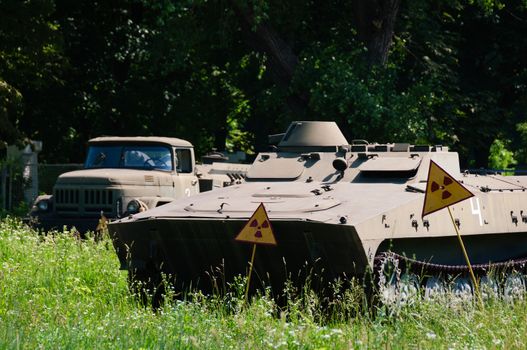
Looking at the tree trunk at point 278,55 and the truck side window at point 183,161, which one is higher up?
the tree trunk at point 278,55

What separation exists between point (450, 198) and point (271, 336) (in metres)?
3.73

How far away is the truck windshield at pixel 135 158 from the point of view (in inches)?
757

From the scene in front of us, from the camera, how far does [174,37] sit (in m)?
27.2

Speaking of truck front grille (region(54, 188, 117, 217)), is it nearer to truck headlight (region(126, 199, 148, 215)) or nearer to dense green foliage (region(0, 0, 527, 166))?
truck headlight (region(126, 199, 148, 215))

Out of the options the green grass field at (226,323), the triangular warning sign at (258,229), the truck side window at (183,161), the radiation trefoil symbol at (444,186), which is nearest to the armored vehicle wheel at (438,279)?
the green grass field at (226,323)

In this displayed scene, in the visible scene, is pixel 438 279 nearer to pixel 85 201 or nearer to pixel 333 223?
pixel 333 223

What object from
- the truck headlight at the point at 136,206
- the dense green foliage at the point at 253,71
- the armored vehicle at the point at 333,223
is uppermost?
the dense green foliage at the point at 253,71

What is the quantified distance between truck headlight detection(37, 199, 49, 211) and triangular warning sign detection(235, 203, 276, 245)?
883 cm

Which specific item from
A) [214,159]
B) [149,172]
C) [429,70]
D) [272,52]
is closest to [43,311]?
[149,172]

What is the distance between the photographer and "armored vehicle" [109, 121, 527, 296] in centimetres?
1106

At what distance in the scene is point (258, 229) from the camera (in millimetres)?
10969

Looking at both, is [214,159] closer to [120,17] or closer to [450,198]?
[450,198]

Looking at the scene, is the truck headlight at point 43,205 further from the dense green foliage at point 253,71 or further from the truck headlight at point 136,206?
the dense green foliage at point 253,71

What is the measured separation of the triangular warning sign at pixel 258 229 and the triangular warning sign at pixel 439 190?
5.69 feet
